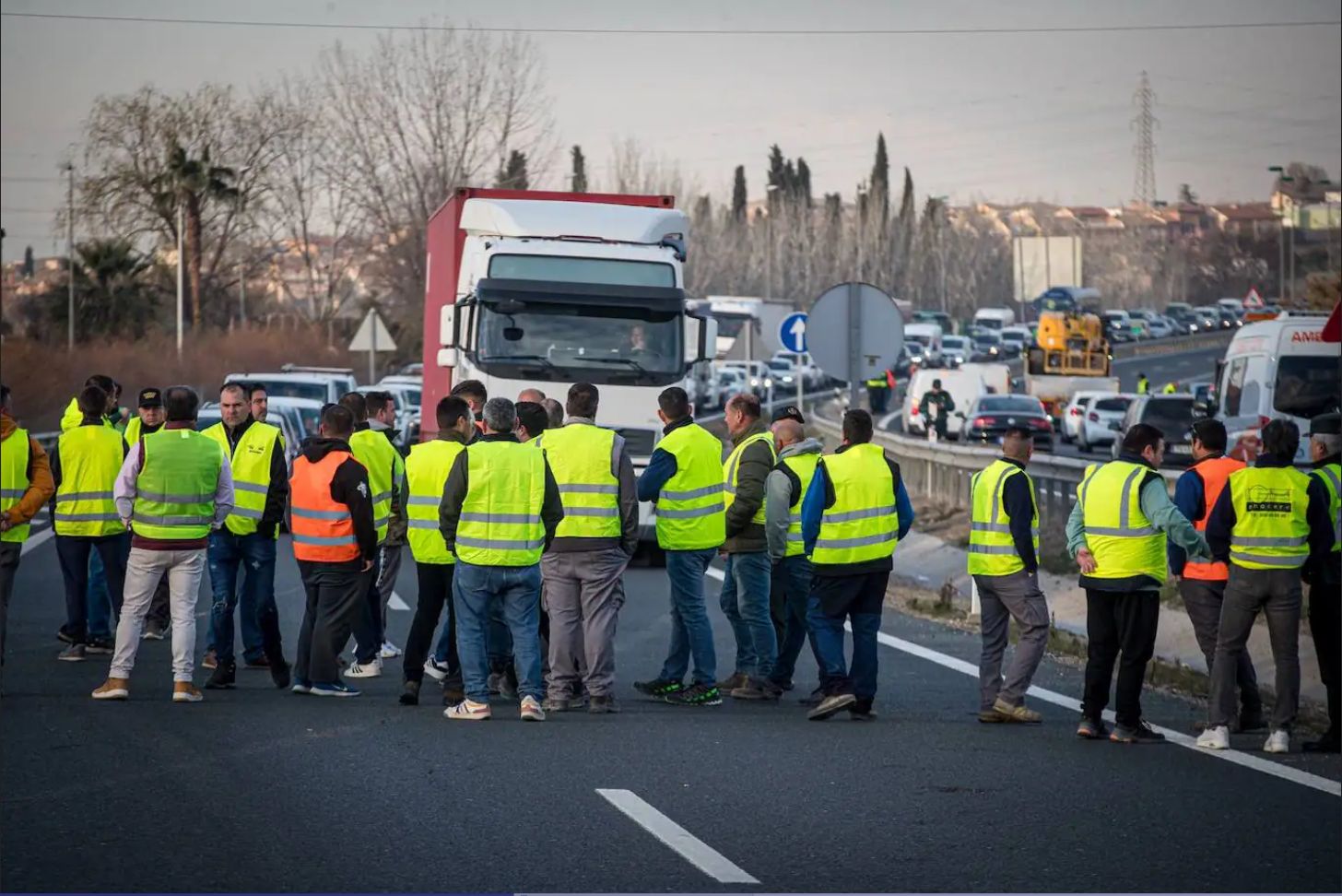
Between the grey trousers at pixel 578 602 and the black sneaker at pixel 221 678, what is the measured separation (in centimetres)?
208

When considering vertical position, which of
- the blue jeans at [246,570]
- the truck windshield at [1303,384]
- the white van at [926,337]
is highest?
the white van at [926,337]

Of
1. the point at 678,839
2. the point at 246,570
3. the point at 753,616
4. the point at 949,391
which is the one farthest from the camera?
the point at 949,391

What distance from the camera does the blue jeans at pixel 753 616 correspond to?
12.6m

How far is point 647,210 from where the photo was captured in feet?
70.7

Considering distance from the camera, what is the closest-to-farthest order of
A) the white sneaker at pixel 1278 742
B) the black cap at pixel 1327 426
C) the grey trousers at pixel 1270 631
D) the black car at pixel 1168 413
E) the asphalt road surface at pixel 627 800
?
the asphalt road surface at pixel 627 800, the white sneaker at pixel 1278 742, the grey trousers at pixel 1270 631, the black cap at pixel 1327 426, the black car at pixel 1168 413

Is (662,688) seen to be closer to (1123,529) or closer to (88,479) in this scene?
(1123,529)

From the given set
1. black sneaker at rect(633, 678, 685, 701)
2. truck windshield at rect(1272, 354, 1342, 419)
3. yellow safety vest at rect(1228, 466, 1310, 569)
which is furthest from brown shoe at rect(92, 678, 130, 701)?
truck windshield at rect(1272, 354, 1342, 419)

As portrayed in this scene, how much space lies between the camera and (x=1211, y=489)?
11.4 m

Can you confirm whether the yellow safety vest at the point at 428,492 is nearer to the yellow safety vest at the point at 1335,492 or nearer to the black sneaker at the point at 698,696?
the black sneaker at the point at 698,696

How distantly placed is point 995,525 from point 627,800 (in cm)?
363

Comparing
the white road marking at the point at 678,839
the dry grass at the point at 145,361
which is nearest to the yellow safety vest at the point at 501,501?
the white road marking at the point at 678,839

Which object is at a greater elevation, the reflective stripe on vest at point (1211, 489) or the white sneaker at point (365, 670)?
the reflective stripe on vest at point (1211, 489)

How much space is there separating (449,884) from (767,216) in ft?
435

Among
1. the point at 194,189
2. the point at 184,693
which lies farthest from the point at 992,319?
the point at 184,693
